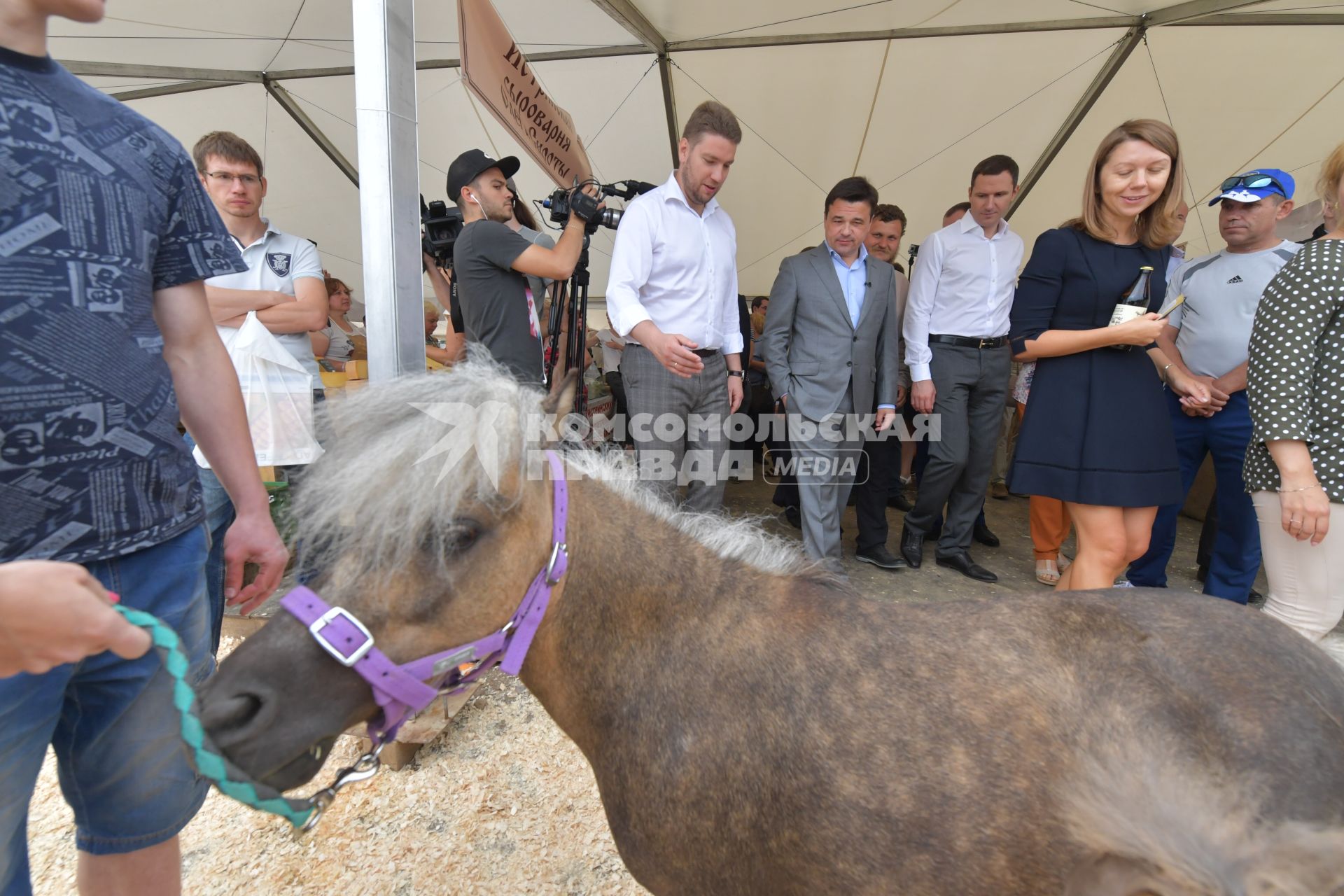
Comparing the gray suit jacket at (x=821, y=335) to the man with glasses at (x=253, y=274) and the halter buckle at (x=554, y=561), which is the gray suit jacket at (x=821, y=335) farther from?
the halter buckle at (x=554, y=561)

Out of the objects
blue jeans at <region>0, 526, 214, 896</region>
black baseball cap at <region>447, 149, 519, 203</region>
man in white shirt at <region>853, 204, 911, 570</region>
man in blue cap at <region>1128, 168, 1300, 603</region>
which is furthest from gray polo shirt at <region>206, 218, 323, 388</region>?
man in blue cap at <region>1128, 168, 1300, 603</region>

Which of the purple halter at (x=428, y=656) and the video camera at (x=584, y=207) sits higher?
the video camera at (x=584, y=207)

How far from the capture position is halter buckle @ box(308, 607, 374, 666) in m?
1.05

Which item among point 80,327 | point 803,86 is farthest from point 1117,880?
point 803,86

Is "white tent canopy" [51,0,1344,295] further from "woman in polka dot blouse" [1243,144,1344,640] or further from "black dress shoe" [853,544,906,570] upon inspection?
"woman in polka dot blouse" [1243,144,1344,640]

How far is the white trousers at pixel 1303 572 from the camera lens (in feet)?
6.70

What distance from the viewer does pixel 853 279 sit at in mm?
4012

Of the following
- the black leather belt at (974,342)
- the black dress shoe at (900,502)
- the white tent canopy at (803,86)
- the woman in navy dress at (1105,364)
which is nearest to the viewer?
the woman in navy dress at (1105,364)

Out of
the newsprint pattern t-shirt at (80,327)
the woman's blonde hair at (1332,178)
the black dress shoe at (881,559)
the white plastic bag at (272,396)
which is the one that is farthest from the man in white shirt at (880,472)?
the newsprint pattern t-shirt at (80,327)

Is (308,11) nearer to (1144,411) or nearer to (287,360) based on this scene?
(287,360)

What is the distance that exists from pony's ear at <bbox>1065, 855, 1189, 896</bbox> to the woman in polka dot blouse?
1559mm

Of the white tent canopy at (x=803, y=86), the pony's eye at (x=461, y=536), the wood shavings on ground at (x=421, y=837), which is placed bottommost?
the wood shavings on ground at (x=421, y=837)

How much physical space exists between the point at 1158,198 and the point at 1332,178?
496mm

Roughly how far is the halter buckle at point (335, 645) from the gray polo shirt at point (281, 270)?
2187 millimetres
